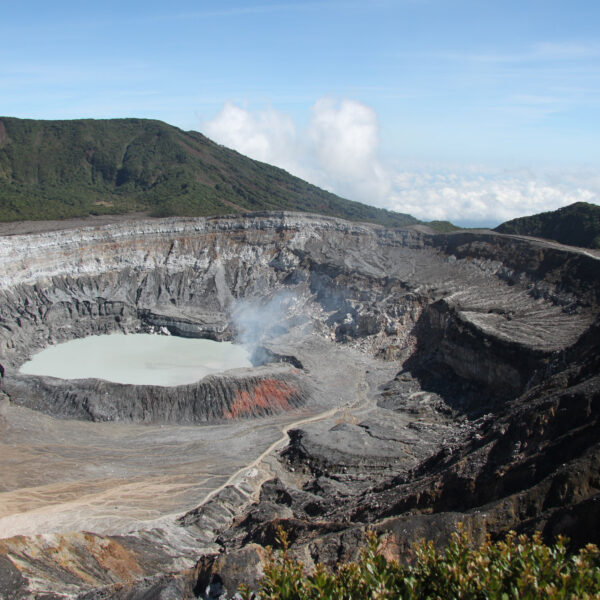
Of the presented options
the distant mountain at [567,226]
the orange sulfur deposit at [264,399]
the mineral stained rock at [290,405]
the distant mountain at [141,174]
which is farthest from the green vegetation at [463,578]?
the distant mountain at [141,174]

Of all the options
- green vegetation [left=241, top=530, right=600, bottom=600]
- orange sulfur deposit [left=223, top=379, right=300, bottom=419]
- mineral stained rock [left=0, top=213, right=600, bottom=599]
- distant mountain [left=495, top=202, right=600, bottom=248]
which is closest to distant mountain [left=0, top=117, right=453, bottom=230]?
distant mountain [left=495, top=202, right=600, bottom=248]

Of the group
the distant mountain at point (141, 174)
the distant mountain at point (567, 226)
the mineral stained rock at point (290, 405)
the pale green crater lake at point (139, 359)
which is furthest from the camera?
the distant mountain at point (141, 174)

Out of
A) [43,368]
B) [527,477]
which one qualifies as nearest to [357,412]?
[527,477]

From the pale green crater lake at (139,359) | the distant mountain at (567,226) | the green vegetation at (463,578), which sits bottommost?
the pale green crater lake at (139,359)

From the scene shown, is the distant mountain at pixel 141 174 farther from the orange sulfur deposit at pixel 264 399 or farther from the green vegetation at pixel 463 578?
the green vegetation at pixel 463 578

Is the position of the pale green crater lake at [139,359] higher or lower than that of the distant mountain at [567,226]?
lower

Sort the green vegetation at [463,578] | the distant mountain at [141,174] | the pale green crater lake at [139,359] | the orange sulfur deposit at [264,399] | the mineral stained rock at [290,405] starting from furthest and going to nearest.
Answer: the distant mountain at [141,174] < the pale green crater lake at [139,359] < the orange sulfur deposit at [264,399] < the mineral stained rock at [290,405] < the green vegetation at [463,578]

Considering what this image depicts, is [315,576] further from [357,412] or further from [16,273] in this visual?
[16,273]

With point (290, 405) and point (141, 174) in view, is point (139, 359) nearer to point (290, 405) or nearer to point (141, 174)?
point (290, 405)
